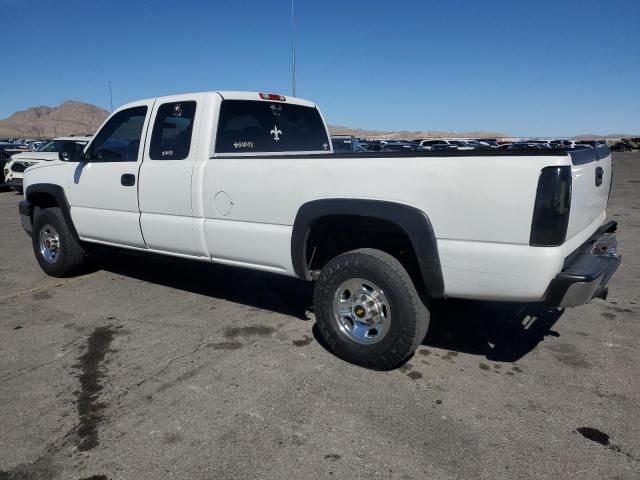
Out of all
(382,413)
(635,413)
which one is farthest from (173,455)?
(635,413)

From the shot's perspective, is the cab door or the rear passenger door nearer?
the rear passenger door

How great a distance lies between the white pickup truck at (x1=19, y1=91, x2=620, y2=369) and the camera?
9.61ft

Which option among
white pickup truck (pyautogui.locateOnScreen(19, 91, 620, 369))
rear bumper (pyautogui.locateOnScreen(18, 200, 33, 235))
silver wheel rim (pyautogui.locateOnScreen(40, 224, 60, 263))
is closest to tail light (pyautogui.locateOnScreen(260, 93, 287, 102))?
white pickup truck (pyautogui.locateOnScreen(19, 91, 620, 369))

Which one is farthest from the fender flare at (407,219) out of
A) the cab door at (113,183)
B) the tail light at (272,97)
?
the cab door at (113,183)

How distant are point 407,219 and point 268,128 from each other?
2.23m

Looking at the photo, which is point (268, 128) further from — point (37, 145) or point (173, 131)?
point (37, 145)

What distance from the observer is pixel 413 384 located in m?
3.42

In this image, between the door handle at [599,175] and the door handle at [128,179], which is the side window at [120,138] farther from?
the door handle at [599,175]

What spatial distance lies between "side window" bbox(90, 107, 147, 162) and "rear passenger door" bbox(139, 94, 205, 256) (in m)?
0.26

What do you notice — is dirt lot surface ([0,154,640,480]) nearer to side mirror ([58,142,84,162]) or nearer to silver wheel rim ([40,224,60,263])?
silver wheel rim ([40,224,60,263])

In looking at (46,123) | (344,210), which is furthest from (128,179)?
(46,123)

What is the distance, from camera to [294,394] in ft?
10.7

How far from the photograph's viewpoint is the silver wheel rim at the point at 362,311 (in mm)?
3528

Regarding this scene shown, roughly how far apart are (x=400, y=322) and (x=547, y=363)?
1254 mm
